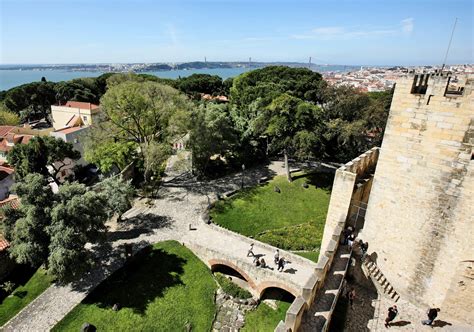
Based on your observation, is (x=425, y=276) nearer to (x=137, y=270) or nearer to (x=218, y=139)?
(x=137, y=270)

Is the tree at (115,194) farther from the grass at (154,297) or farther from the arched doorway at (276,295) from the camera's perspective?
the arched doorway at (276,295)

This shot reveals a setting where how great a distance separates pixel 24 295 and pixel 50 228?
5.29 m

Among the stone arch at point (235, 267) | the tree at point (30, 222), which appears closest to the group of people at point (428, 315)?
the stone arch at point (235, 267)

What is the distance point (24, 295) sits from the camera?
56.9 ft

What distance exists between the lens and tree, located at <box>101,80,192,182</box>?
89.0 ft

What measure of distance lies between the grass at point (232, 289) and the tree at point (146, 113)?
13.4 metres

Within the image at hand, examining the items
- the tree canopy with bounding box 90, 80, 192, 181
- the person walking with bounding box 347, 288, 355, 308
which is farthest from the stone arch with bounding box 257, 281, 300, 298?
the tree canopy with bounding box 90, 80, 192, 181

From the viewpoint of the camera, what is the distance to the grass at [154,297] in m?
16.1

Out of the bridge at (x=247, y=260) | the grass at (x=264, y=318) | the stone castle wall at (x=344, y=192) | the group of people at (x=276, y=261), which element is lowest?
the grass at (x=264, y=318)

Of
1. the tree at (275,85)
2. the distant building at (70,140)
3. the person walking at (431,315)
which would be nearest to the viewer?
the person walking at (431,315)

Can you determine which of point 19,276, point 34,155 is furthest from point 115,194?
point 34,155

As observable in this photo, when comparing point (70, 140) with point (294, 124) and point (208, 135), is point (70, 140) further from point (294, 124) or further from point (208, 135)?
point (294, 124)

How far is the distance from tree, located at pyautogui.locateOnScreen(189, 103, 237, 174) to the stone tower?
20106 mm

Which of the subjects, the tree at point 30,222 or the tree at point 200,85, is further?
the tree at point 200,85
